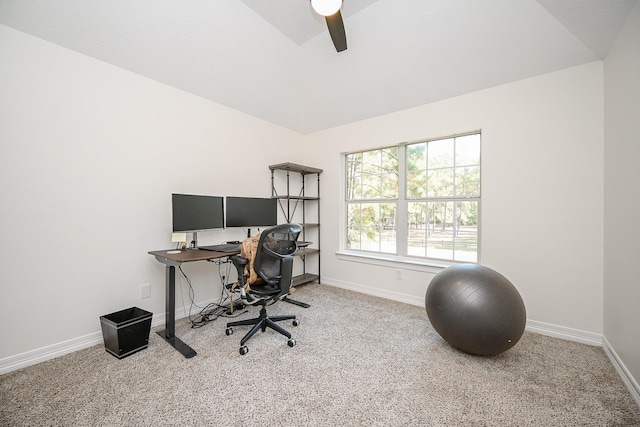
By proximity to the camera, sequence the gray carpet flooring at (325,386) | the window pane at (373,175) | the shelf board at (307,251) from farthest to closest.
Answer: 1. the shelf board at (307,251)
2. the window pane at (373,175)
3. the gray carpet flooring at (325,386)

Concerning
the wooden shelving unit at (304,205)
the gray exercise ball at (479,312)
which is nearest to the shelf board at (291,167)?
the wooden shelving unit at (304,205)

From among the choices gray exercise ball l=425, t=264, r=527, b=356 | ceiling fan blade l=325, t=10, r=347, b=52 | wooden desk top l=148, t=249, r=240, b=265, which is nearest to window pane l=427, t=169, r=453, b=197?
gray exercise ball l=425, t=264, r=527, b=356

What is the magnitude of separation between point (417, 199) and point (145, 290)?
328 cm

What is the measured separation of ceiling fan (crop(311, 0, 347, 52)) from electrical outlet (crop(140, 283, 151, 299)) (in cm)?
281

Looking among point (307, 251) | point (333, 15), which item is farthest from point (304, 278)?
point (333, 15)

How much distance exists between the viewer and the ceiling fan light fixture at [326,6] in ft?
4.95

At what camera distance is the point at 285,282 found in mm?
2275

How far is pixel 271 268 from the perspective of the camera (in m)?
2.26

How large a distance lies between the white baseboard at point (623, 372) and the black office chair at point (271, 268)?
228 centimetres

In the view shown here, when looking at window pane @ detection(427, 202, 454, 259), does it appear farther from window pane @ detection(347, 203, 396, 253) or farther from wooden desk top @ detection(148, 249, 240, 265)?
wooden desk top @ detection(148, 249, 240, 265)

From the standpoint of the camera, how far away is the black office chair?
2120 millimetres

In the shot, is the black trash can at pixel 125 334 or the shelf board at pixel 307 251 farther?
the shelf board at pixel 307 251

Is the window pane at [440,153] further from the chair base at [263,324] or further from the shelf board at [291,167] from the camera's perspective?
the chair base at [263,324]

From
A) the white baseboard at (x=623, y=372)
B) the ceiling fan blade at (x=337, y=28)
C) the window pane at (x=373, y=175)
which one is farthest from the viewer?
the window pane at (x=373, y=175)
